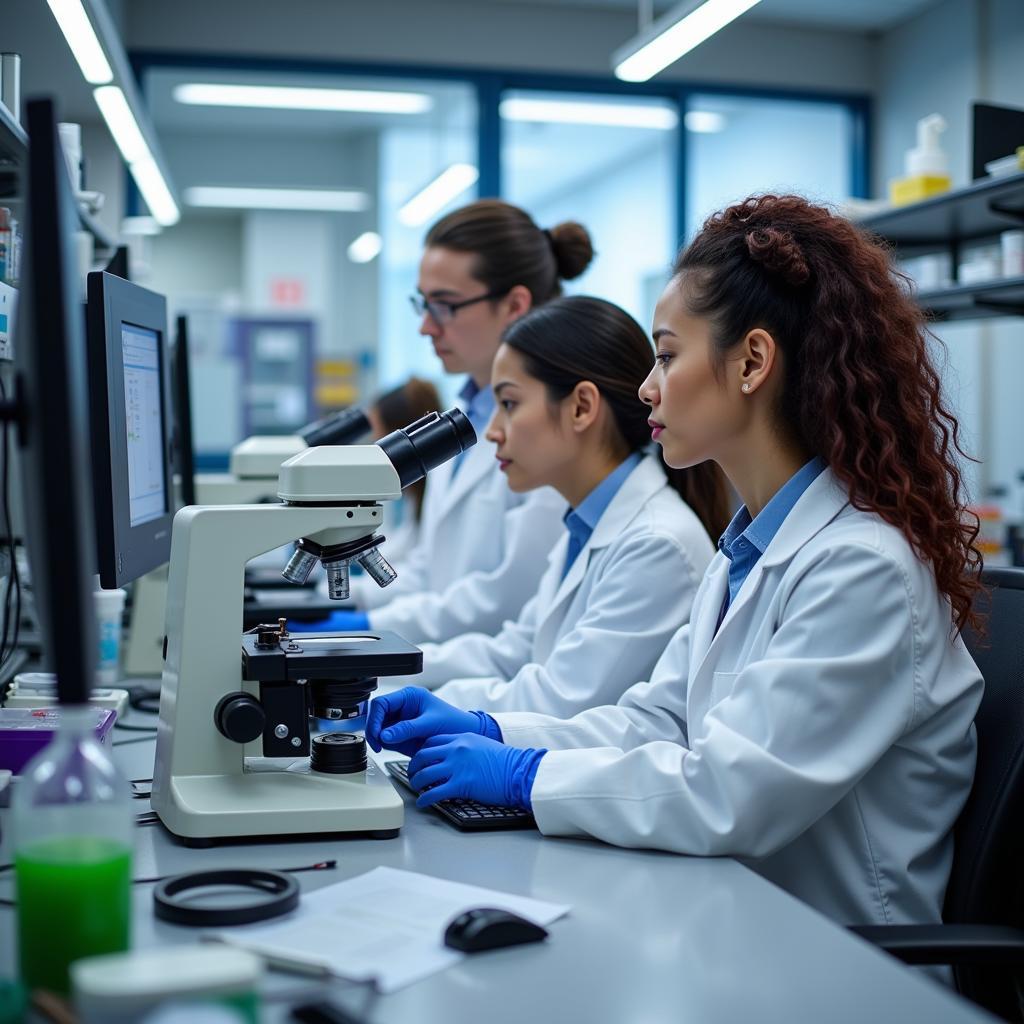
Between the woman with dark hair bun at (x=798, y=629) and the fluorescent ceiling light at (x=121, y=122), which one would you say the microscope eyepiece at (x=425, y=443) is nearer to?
the woman with dark hair bun at (x=798, y=629)

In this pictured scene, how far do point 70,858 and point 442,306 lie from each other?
1902 millimetres

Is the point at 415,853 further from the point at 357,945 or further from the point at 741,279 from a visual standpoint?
the point at 741,279

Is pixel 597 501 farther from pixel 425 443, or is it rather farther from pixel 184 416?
pixel 184 416

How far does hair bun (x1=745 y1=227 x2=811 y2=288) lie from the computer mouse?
74 cm

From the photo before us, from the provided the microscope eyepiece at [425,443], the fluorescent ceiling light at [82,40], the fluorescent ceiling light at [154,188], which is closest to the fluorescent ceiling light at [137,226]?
the fluorescent ceiling light at [154,188]

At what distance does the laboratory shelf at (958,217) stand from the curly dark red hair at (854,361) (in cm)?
201

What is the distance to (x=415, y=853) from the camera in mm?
1085

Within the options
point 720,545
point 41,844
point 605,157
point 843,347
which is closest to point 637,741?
point 720,545

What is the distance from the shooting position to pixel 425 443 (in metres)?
1.30

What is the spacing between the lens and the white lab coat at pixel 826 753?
107cm

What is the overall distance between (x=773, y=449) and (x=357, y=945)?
715 millimetres

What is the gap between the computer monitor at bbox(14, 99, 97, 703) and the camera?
2.31 feet

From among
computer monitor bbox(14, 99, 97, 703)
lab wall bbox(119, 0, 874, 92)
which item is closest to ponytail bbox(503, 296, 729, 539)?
computer monitor bbox(14, 99, 97, 703)

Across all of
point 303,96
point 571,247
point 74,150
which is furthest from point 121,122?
point 303,96
